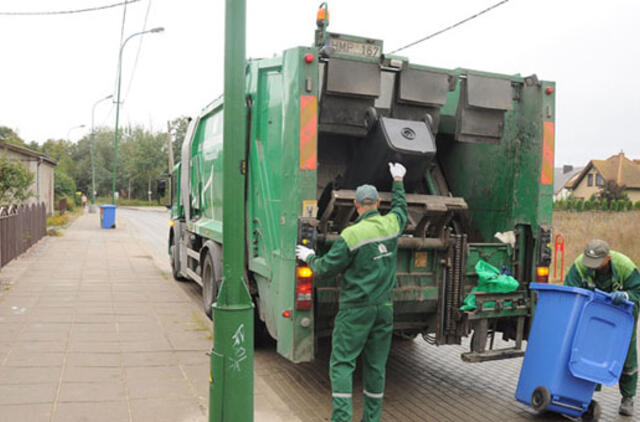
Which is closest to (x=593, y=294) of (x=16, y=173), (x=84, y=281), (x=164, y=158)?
(x=84, y=281)

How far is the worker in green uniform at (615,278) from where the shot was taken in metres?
4.51

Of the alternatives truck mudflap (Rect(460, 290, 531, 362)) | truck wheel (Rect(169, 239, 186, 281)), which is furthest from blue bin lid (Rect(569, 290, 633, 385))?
truck wheel (Rect(169, 239, 186, 281))

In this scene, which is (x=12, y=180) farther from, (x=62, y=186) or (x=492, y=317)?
(x=62, y=186)

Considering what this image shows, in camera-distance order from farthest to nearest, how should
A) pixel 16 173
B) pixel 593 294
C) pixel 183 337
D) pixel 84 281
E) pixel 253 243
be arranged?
pixel 16 173 < pixel 84 281 < pixel 183 337 < pixel 253 243 < pixel 593 294

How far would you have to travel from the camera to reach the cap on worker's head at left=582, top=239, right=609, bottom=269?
450 centimetres

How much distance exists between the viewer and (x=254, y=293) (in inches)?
224

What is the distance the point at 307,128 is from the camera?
4.49 m

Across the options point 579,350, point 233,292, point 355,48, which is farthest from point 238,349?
point 355,48

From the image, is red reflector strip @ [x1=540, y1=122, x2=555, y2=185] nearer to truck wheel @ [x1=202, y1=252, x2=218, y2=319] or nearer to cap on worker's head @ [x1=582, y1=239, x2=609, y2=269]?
cap on worker's head @ [x1=582, y1=239, x2=609, y2=269]

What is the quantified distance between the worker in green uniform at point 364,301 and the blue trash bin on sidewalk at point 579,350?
1.30 meters

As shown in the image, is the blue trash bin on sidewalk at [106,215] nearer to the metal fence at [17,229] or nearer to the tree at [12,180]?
the metal fence at [17,229]

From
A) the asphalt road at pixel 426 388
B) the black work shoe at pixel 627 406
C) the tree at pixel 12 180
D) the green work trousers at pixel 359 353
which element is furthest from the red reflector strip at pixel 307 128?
the tree at pixel 12 180

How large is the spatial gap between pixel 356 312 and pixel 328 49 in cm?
211

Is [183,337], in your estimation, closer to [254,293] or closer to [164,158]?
[254,293]
